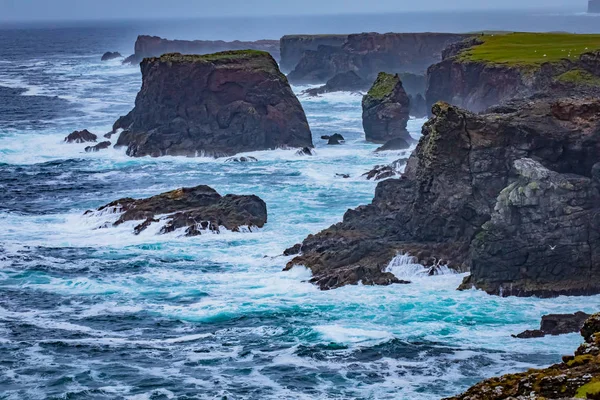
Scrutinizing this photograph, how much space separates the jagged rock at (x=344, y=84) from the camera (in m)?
114

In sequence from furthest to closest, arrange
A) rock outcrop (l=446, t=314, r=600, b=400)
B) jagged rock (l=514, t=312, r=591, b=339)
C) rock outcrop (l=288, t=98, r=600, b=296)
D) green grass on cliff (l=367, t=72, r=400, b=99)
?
green grass on cliff (l=367, t=72, r=400, b=99), rock outcrop (l=288, t=98, r=600, b=296), jagged rock (l=514, t=312, r=591, b=339), rock outcrop (l=446, t=314, r=600, b=400)

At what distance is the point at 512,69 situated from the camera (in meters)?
70.2

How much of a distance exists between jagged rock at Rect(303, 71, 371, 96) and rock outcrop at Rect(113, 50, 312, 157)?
37710 mm

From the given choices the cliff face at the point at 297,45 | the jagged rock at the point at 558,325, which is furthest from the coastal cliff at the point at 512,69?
the cliff face at the point at 297,45

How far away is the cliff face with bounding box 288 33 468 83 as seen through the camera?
420 feet

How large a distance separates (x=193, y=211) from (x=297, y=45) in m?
99.4

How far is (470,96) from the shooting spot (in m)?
75.6

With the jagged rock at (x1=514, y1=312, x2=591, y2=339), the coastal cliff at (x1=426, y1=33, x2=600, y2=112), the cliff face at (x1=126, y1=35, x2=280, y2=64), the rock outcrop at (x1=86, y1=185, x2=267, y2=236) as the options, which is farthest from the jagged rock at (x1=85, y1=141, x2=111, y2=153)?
the cliff face at (x1=126, y1=35, x2=280, y2=64)

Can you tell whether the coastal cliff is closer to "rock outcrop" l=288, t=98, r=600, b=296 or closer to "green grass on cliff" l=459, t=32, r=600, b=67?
"green grass on cliff" l=459, t=32, r=600, b=67

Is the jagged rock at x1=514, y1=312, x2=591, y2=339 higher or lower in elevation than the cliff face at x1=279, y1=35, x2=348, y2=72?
lower

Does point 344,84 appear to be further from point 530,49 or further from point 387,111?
point 387,111

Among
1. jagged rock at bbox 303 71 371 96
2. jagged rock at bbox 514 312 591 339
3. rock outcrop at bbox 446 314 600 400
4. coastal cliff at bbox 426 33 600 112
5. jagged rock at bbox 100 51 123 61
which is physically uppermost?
coastal cliff at bbox 426 33 600 112

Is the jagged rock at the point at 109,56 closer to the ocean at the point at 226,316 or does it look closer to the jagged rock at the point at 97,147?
the jagged rock at the point at 97,147

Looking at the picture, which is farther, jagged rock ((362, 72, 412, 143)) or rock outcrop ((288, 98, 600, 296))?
jagged rock ((362, 72, 412, 143))
